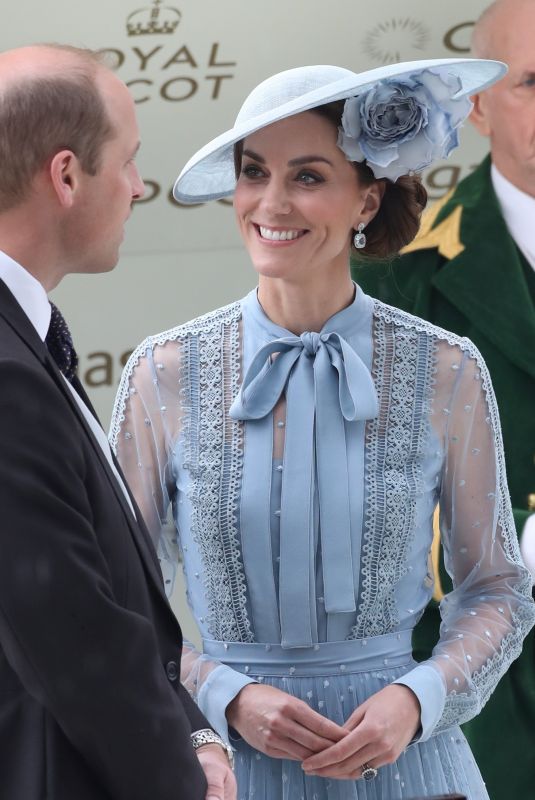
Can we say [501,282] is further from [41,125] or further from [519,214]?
[41,125]

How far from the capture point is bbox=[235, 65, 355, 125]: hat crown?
6.24 ft

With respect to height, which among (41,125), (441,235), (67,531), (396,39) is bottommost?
(441,235)

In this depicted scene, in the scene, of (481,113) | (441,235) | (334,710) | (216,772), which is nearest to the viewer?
(216,772)

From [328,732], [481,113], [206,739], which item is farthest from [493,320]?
[206,739]

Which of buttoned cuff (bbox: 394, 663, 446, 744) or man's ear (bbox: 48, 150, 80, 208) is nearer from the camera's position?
man's ear (bbox: 48, 150, 80, 208)

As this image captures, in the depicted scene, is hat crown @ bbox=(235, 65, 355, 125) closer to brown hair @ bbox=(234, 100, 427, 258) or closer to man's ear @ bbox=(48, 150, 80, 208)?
brown hair @ bbox=(234, 100, 427, 258)

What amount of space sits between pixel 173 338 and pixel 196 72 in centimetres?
124

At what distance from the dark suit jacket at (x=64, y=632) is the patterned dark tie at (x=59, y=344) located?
138 mm

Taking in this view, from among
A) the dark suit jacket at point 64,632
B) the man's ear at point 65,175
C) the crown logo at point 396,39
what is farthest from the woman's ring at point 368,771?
the crown logo at point 396,39

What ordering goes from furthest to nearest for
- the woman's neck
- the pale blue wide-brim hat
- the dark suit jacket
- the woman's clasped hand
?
the woman's neck < the pale blue wide-brim hat < the woman's clasped hand < the dark suit jacket

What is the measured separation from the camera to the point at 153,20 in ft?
9.96

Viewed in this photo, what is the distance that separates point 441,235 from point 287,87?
0.95m

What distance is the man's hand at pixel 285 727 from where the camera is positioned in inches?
68.6

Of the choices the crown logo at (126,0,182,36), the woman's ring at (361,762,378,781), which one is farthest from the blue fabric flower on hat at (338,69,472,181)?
the crown logo at (126,0,182,36)
